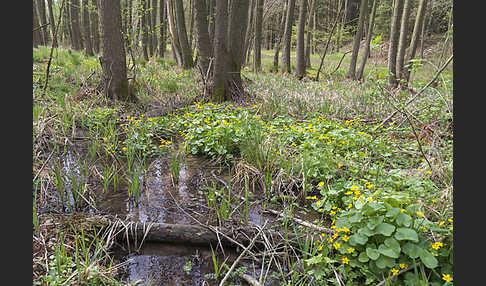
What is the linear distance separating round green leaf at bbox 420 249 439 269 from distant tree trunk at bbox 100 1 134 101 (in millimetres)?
6248

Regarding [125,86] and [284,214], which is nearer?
[284,214]

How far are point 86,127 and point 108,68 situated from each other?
1747mm

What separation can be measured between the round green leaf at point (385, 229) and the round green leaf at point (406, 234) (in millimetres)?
51

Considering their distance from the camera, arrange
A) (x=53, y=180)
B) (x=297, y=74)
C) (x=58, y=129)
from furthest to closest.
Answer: (x=297, y=74) < (x=58, y=129) < (x=53, y=180)

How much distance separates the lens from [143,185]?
3623mm

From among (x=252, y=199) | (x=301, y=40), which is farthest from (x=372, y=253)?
(x=301, y=40)

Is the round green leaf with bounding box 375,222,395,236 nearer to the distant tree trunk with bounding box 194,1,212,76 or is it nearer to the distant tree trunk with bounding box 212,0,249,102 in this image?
the distant tree trunk with bounding box 212,0,249,102

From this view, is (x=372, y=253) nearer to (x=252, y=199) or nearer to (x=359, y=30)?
(x=252, y=199)

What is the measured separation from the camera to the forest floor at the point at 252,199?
7.11 feet

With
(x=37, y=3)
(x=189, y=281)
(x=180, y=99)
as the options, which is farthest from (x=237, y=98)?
(x=37, y=3)

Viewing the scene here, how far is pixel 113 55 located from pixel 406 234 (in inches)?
246

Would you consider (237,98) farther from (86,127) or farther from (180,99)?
(86,127)

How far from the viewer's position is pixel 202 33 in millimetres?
7910

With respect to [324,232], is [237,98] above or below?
above
